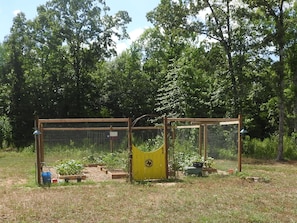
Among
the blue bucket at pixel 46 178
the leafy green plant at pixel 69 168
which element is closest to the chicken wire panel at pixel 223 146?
the leafy green plant at pixel 69 168

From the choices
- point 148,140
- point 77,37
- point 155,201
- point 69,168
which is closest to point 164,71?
point 77,37

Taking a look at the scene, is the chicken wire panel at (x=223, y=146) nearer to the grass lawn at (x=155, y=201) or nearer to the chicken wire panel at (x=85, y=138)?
the grass lawn at (x=155, y=201)

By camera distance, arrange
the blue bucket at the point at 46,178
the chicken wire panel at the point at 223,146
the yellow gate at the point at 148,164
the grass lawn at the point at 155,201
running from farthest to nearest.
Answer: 1. the chicken wire panel at the point at 223,146
2. the yellow gate at the point at 148,164
3. the blue bucket at the point at 46,178
4. the grass lawn at the point at 155,201

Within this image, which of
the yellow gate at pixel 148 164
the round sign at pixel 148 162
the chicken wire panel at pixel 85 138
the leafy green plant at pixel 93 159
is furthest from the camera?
the leafy green plant at pixel 93 159

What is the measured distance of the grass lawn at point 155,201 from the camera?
21.4ft

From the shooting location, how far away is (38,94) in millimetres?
26625

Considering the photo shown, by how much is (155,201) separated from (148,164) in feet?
10.5

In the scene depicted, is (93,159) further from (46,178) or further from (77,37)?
(77,37)

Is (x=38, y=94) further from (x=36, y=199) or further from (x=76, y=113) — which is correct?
(x=36, y=199)

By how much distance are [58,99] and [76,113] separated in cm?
165

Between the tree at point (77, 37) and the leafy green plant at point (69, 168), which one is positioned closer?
the leafy green plant at point (69, 168)

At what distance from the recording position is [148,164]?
1107 centimetres

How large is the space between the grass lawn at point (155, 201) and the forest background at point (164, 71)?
9925mm

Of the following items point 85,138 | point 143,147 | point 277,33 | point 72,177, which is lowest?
point 72,177
